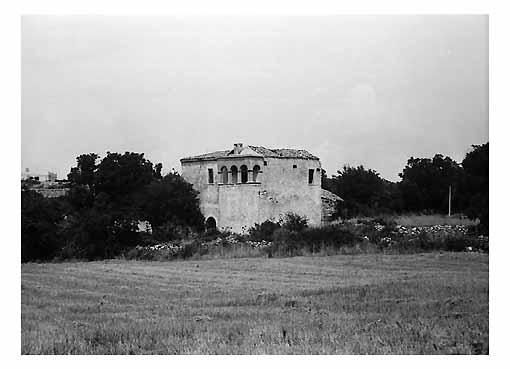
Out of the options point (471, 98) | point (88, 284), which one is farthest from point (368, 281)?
point (88, 284)

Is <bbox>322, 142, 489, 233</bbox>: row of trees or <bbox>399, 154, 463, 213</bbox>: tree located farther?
<bbox>399, 154, 463, 213</bbox>: tree

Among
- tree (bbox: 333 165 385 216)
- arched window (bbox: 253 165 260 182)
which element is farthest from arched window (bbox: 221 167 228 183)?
tree (bbox: 333 165 385 216)

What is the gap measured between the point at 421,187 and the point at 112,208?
2.60 meters

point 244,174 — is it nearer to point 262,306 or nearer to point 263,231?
point 263,231

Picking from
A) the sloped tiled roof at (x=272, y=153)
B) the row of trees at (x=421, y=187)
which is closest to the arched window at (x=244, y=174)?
the sloped tiled roof at (x=272, y=153)

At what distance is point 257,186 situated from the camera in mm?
6801

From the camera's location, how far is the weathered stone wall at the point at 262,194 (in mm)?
6793

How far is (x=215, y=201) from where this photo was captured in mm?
6832

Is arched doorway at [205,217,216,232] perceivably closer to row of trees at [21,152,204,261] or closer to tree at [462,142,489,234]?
row of trees at [21,152,204,261]

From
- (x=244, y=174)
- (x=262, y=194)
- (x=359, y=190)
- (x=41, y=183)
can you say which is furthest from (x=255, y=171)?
(x=41, y=183)

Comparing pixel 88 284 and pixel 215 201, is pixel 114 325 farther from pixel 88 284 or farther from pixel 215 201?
pixel 215 201

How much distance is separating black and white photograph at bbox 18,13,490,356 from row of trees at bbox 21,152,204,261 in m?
0.01

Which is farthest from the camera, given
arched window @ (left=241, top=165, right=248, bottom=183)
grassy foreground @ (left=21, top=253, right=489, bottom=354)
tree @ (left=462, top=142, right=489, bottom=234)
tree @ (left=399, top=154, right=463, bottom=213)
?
arched window @ (left=241, top=165, right=248, bottom=183)

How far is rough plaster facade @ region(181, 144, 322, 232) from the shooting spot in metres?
6.79
